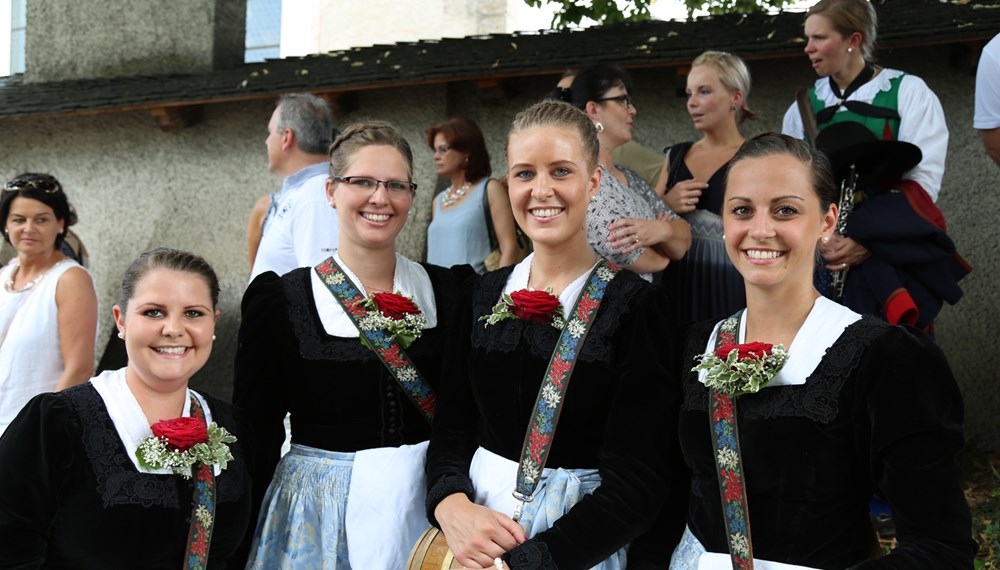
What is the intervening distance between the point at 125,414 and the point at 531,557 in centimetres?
120

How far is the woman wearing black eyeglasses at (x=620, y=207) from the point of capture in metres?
3.84

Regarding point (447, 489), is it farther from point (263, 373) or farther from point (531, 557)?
point (263, 373)

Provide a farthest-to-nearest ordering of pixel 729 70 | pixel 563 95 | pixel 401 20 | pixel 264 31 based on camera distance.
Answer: pixel 264 31
pixel 401 20
pixel 729 70
pixel 563 95

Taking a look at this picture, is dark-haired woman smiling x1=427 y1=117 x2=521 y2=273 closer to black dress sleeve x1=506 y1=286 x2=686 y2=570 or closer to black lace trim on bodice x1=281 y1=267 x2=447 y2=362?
black lace trim on bodice x1=281 y1=267 x2=447 y2=362

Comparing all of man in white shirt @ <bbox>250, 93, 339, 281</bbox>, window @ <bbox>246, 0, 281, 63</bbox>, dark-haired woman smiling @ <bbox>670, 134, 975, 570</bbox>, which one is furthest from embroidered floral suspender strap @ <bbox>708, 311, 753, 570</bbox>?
window @ <bbox>246, 0, 281, 63</bbox>

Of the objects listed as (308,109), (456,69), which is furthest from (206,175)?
(308,109)

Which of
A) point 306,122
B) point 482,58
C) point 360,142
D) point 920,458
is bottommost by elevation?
point 920,458

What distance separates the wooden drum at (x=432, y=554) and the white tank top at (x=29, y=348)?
99.6 inches

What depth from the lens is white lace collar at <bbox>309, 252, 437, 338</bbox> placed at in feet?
11.0

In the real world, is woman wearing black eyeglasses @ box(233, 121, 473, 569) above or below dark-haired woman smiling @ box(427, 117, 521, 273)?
below

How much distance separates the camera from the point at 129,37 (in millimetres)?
10695

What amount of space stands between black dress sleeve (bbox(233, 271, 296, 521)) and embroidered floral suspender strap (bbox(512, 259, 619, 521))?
89 cm

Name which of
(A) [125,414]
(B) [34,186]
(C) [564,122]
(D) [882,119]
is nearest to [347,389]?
(A) [125,414]

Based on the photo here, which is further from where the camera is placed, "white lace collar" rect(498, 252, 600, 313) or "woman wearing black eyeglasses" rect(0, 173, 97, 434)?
"woman wearing black eyeglasses" rect(0, 173, 97, 434)
